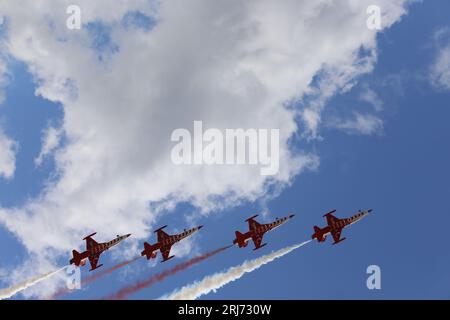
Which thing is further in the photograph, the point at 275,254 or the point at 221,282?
the point at 275,254

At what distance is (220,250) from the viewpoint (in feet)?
646
